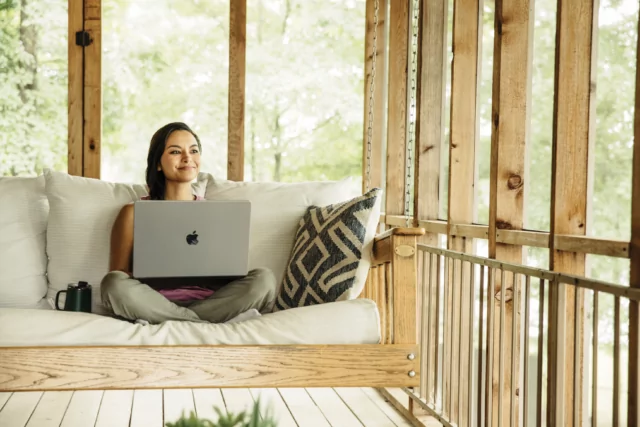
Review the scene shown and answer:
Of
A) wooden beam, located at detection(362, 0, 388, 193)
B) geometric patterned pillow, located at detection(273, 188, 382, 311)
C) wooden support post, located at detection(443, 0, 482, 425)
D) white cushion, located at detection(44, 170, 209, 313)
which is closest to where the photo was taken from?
geometric patterned pillow, located at detection(273, 188, 382, 311)

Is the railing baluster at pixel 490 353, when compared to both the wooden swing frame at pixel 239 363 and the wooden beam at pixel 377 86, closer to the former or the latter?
the wooden swing frame at pixel 239 363

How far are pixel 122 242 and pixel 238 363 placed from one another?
2.56ft

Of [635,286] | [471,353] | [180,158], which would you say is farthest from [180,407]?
[635,286]

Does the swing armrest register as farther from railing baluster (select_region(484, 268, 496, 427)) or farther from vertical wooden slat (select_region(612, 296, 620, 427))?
vertical wooden slat (select_region(612, 296, 620, 427))

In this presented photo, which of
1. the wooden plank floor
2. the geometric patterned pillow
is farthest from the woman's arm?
the wooden plank floor

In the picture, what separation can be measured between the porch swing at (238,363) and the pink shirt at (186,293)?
1.52 ft

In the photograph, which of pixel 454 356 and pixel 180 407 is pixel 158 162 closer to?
pixel 180 407

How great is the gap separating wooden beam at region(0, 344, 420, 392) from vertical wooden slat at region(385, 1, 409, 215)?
1795mm

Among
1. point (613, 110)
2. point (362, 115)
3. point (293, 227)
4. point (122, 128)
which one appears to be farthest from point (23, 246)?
point (362, 115)

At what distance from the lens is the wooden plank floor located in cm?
300

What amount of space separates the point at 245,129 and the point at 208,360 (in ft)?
7.93

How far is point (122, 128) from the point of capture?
4230mm

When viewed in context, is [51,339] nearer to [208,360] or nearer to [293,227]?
[208,360]

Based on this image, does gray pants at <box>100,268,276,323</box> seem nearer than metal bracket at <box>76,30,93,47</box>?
Yes
